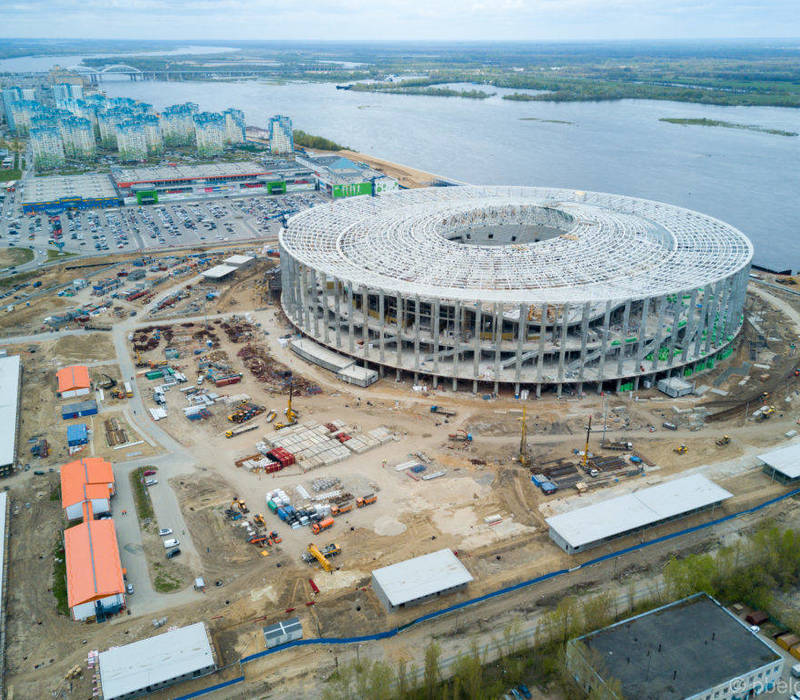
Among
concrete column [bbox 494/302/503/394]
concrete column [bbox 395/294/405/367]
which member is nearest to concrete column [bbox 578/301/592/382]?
concrete column [bbox 494/302/503/394]

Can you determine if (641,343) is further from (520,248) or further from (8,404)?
(8,404)

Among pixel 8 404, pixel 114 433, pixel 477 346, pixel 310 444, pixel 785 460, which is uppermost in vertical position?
pixel 477 346

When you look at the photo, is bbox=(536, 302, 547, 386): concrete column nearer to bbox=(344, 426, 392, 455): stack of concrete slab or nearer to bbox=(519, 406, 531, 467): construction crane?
bbox=(519, 406, 531, 467): construction crane

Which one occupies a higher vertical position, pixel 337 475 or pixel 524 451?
pixel 524 451

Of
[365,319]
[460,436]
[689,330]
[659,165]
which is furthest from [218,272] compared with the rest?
[659,165]

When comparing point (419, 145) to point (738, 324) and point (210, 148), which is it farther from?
point (738, 324)

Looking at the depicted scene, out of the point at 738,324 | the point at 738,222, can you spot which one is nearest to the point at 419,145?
the point at 738,222

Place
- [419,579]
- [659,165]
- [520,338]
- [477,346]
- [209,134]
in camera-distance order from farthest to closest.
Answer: [209,134] < [659,165] < [477,346] < [520,338] < [419,579]
